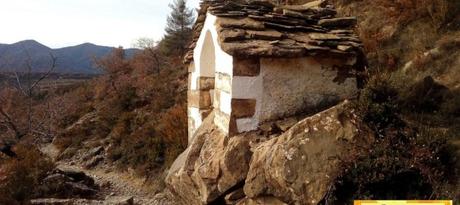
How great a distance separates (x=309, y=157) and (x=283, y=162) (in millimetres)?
278

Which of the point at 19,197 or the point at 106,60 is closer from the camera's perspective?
the point at 19,197

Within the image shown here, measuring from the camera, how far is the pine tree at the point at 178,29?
2736 cm

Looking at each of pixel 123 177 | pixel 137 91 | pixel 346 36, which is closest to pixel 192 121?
pixel 346 36

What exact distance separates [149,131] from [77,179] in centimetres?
294

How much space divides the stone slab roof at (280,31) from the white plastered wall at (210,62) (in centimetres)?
26

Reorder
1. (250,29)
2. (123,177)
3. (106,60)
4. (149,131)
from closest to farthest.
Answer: (250,29) → (123,177) → (149,131) → (106,60)

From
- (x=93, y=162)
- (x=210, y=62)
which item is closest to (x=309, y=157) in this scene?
(x=210, y=62)

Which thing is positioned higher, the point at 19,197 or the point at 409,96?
the point at 409,96

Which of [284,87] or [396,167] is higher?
[284,87]

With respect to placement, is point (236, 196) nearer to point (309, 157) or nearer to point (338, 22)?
point (309, 157)

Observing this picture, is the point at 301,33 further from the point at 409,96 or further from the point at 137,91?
the point at 137,91

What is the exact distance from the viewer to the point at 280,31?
17.4ft

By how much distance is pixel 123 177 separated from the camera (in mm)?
11570

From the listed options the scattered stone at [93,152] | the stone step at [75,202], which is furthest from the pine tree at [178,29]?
the stone step at [75,202]
